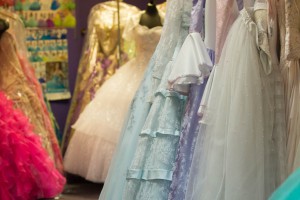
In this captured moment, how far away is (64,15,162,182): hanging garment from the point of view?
4109 mm

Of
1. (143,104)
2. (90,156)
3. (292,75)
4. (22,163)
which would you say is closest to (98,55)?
(90,156)

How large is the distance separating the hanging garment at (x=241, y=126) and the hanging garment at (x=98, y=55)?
2.76 meters

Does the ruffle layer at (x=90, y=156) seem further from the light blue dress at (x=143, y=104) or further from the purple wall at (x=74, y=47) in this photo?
the light blue dress at (x=143, y=104)

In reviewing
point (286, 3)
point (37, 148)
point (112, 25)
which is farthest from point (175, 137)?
point (112, 25)

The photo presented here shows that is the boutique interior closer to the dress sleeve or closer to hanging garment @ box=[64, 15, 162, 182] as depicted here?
the dress sleeve

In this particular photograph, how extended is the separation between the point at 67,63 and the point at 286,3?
12.2ft

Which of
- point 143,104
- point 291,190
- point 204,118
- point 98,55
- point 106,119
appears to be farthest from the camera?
point 98,55

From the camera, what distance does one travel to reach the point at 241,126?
2037 millimetres

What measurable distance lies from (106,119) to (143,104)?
1.45m

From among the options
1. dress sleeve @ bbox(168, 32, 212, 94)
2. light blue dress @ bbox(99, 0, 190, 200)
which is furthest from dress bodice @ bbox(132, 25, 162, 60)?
dress sleeve @ bbox(168, 32, 212, 94)

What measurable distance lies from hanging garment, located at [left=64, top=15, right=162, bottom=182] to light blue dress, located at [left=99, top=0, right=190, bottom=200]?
123cm

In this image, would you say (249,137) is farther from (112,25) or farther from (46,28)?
(46,28)

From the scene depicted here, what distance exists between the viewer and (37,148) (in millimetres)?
3947
